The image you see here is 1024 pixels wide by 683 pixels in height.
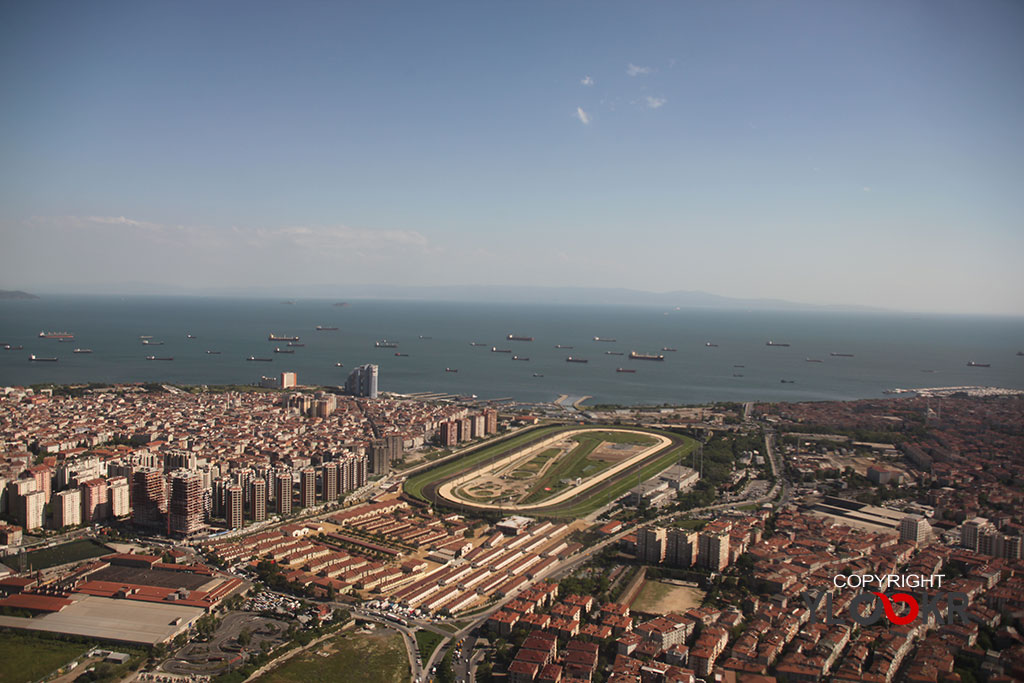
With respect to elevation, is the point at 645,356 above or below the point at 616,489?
above

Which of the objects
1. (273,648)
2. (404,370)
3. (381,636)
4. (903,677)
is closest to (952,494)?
(903,677)

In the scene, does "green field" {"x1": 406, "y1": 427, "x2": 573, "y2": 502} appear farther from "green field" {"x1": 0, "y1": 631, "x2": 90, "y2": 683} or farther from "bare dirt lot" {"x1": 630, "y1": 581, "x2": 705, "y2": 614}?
"green field" {"x1": 0, "y1": 631, "x2": 90, "y2": 683}

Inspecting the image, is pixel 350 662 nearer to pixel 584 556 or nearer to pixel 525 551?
pixel 525 551

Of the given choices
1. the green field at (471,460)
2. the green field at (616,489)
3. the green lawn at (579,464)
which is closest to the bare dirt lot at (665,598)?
the green field at (616,489)

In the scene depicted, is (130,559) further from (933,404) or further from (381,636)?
(933,404)

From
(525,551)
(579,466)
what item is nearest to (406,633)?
(525,551)

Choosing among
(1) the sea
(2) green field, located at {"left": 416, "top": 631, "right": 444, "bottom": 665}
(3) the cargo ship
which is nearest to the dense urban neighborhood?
(2) green field, located at {"left": 416, "top": 631, "right": 444, "bottom": 665}
